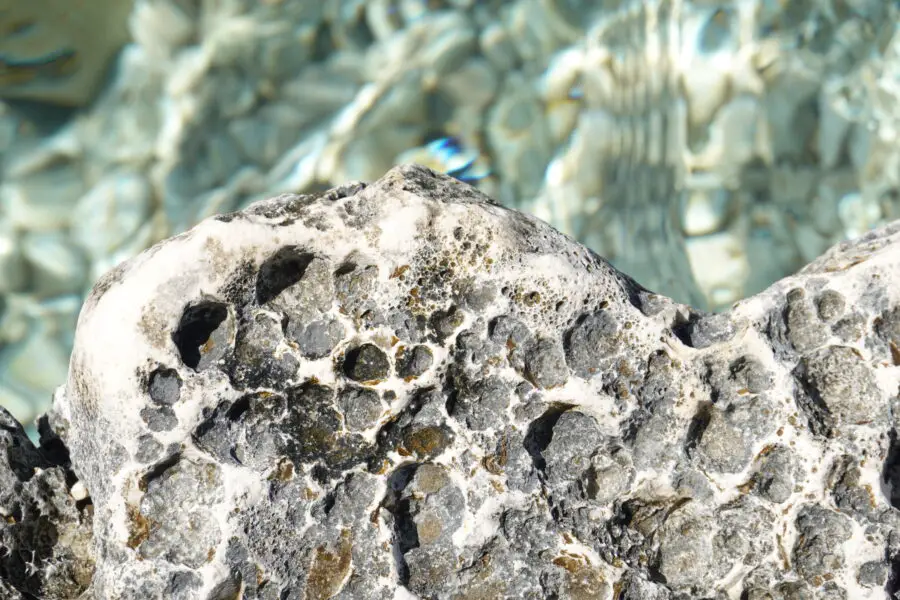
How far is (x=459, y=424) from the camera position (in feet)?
3.50

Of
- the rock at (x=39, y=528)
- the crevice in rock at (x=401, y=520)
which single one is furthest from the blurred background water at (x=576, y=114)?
the crevice in rock at (x=401, y=520)

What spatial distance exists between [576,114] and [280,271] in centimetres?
140

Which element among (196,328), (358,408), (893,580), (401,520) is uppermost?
(196,328)

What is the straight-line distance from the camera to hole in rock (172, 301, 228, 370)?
106cm

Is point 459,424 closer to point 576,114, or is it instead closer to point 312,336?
point 312,336

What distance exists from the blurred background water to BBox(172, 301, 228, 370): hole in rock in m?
Result: 1.16

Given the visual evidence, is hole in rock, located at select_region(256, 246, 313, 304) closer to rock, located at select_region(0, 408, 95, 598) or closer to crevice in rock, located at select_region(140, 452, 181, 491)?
crevice in rock, located at select_region(140, 452, 181, 491)

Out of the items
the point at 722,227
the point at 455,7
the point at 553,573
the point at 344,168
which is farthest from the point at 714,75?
the point at 553,573

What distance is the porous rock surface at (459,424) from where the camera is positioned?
103cm

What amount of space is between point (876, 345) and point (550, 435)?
453mm

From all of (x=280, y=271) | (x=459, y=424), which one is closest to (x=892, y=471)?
(x=459, y=424)

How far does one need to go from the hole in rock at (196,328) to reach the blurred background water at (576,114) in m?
1.16

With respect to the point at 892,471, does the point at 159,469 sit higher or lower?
higher

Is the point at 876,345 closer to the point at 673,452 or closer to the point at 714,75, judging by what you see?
the point at 673,452
